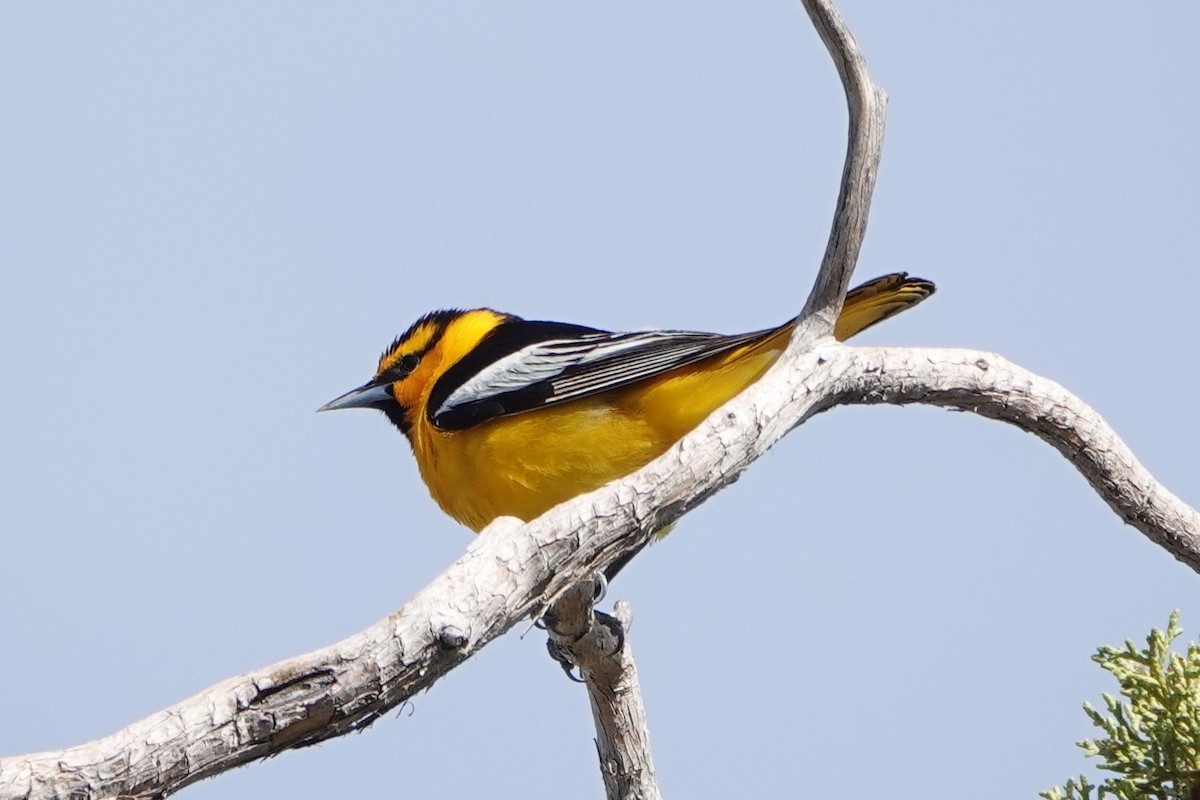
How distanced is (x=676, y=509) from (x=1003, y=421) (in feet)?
4.22

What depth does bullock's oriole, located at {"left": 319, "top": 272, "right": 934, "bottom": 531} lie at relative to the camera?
4910 millimetres

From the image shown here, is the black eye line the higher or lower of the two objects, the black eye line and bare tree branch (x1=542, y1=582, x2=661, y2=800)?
the higher

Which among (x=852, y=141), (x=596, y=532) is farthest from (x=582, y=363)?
(x=596, y=532)

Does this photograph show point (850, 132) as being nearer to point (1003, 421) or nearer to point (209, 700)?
point (1003, 421)

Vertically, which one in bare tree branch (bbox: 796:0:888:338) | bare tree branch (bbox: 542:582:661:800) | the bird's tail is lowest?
bare tree branch (bbox: 542:582:661:800)

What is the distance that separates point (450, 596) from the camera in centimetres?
335

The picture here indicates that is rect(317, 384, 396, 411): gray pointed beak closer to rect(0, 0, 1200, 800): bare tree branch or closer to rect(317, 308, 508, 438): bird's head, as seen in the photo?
rect(317, 308, 508, 438): bird's head

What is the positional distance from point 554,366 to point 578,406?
30 centimetres

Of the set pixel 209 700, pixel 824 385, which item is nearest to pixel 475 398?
pixel 824 385

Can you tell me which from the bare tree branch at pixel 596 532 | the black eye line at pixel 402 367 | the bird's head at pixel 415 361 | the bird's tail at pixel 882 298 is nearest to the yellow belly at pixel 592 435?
the bird's tail at pixel 882 298

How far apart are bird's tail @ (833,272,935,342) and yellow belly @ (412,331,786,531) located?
345 mm

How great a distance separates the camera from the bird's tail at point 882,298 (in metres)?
4.54

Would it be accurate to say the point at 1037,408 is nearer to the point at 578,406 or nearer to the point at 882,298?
the point at 882,298

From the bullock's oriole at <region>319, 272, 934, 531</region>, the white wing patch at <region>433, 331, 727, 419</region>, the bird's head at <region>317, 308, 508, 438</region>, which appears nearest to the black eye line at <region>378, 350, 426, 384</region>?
the bird's head at <region>317, 308, 508, 438</region>
